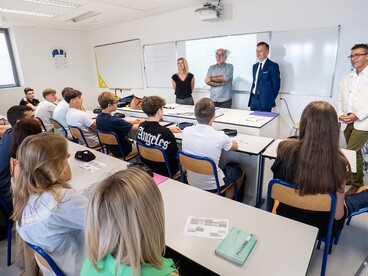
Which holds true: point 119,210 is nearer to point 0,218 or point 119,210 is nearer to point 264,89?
point 0,218

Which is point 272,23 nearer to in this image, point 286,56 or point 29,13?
point 286,56

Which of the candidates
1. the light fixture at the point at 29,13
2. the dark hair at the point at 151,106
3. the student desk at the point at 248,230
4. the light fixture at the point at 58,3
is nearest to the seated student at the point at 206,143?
the dark hair at the point at 151,106

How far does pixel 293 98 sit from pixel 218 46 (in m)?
1.72

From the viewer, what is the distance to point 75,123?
3.21m

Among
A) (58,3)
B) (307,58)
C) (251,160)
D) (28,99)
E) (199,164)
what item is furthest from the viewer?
(28,99)

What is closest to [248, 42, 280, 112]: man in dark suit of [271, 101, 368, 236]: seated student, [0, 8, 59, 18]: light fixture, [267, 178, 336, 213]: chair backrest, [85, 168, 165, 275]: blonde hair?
[271, 101, 368, 236]: seated student

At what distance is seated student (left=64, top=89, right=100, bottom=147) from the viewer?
320 centimetres

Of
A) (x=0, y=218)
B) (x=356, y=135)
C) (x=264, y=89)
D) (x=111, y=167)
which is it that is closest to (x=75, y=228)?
(x=111, y=167)

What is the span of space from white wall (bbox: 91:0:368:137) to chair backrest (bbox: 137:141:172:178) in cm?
292

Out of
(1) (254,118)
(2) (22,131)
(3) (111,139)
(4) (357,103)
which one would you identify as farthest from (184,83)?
(2) (22,131)

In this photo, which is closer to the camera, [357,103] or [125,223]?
[125,223]

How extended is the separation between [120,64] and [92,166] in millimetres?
5122

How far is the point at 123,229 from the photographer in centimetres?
70

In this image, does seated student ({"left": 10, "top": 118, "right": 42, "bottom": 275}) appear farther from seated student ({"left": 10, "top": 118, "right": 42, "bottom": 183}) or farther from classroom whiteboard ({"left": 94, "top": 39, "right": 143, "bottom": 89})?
classroom whiteboard ({"left": 94, "top": 39, "right": 143, "bottom": 89})
